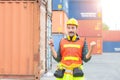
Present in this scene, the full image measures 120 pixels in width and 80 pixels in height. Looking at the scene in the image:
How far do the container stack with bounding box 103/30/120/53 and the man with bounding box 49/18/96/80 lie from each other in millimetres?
42330

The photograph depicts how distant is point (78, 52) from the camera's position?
20.0 feet

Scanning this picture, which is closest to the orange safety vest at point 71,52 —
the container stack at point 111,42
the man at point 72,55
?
the man at point 72,55

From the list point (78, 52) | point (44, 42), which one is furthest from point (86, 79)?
point (78, 52)

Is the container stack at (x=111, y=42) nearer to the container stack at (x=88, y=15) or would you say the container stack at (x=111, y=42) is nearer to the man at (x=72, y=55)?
the container stack at (x=88, y=15)

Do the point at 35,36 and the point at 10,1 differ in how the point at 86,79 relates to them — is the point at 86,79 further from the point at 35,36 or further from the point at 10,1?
the point at 10,1

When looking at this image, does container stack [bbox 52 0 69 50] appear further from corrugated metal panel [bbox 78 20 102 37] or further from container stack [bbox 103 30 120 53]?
container stack [bbox 103 30 120 53]

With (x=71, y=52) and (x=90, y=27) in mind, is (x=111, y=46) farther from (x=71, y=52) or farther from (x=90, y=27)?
(x=71, y=52)

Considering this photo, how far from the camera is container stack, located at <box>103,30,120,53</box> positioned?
48.4 metres

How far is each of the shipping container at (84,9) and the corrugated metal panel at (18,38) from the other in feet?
70.0

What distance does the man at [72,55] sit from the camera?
6.02 metres

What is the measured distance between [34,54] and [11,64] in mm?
775

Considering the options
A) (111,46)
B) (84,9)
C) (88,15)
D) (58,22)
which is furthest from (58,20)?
(111,46)

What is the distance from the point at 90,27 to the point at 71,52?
28512 millimetres

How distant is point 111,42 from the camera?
162 ft
